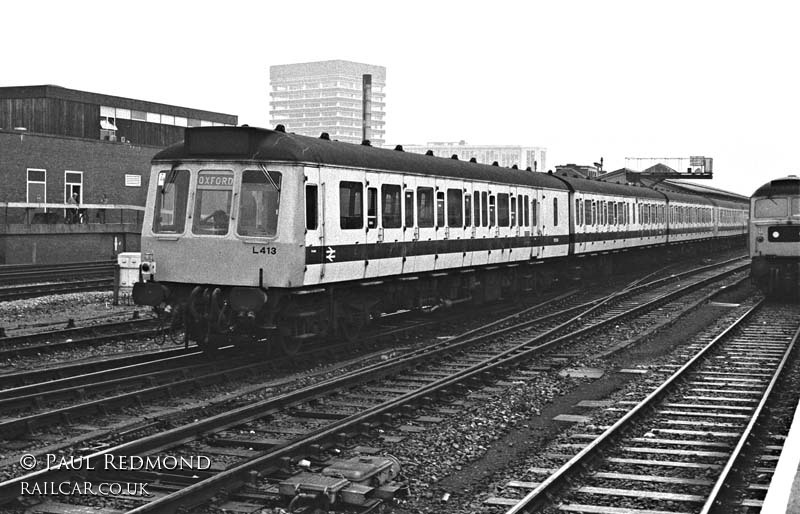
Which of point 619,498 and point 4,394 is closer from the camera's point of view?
point 619,498

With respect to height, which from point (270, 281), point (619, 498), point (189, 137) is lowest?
point (619, 498)

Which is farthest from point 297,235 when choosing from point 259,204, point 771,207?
point 771,207

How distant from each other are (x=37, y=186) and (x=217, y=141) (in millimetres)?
28007

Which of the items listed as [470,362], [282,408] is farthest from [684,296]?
[282,408]

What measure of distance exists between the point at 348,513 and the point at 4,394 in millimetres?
5588

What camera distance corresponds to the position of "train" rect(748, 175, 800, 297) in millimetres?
24703

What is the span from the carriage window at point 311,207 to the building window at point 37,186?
→ 28219 millimetres

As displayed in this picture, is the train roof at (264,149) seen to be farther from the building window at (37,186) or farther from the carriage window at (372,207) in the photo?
the building window at (37,186)

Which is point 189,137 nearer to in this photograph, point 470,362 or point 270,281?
point 270,281

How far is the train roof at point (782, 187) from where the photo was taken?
2498 cm

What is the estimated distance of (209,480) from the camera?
304 inches

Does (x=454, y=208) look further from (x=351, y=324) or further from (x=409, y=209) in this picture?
(x=351, y=324)

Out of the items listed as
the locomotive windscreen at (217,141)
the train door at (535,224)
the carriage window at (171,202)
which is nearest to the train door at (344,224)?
the locomotive windscreen at (217,141)

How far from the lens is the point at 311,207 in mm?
14125
